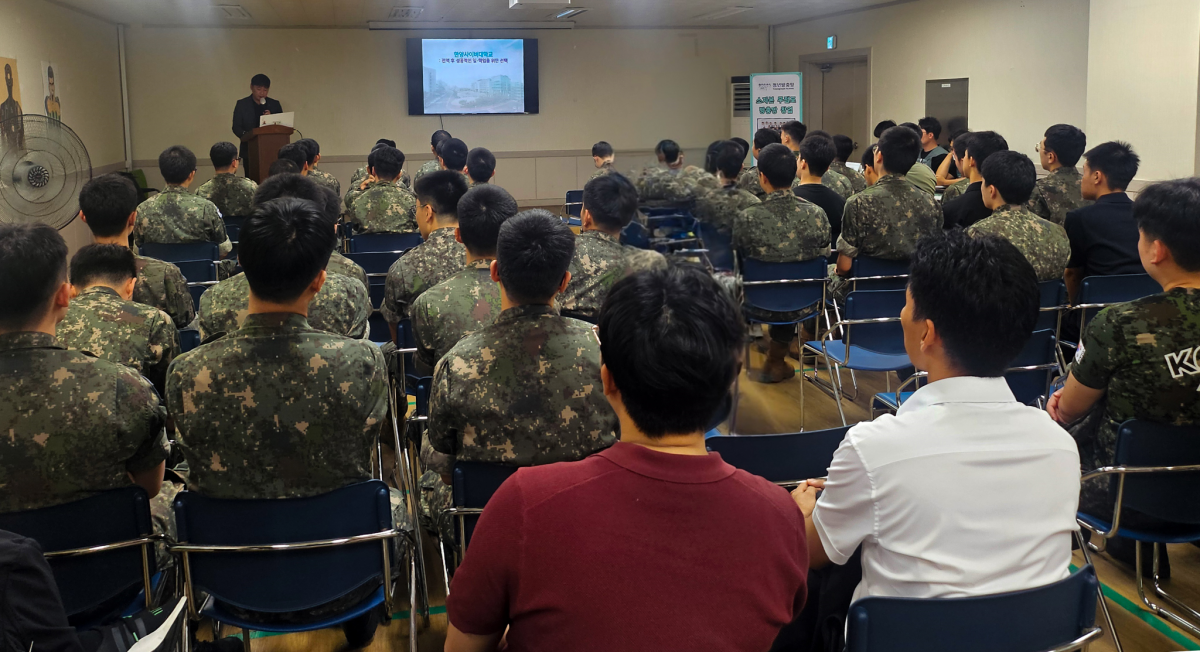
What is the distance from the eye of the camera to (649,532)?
3.55 feet

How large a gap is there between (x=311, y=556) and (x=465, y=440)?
1.37ft

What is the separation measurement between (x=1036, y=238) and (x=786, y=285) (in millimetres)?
1143

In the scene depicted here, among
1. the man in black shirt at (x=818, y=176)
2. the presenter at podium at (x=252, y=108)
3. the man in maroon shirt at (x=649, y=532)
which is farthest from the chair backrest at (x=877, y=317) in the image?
the presenter at podium at (x=252, y=108)

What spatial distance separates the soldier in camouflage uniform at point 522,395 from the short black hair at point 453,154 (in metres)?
5.47

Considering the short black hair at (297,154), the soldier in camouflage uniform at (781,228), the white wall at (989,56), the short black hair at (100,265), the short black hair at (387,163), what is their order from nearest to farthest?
the short black hair at (100,265), the soldier in camouflage uniform at (781,228), the short black hair at (387,163), the short black hair at (297,154), the white wall at (989,56)

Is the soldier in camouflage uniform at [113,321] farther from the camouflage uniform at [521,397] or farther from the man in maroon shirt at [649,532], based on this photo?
the man in maroon shirt at [649,532]

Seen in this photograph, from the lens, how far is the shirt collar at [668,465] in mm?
1101

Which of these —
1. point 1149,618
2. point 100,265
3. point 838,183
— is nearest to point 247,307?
point 100,265

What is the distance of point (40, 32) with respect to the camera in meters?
8.03

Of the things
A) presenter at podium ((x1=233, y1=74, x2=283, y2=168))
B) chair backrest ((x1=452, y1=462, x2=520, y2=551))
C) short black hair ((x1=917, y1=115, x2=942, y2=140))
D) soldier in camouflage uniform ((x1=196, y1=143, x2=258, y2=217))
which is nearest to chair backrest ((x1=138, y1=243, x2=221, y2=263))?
soldier in camouflage uniform ((x1=196, y1=143, x2=258, y2=217))

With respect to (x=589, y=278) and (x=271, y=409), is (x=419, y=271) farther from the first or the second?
(x=271, y=409)

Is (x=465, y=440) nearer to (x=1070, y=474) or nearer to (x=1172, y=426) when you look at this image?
(x=1070, y=474)

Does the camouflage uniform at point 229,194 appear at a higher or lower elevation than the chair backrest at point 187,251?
higher

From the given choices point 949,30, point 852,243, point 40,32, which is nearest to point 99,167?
point 40,32
